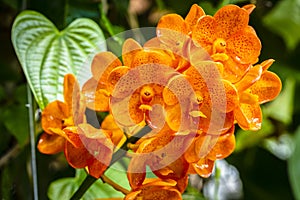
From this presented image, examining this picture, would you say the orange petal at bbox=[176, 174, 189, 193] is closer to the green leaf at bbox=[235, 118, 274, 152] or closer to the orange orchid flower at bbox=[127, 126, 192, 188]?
the orange orchid flower at bbox=[127, 126, 192, 188]

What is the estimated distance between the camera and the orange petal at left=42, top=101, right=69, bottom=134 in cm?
63

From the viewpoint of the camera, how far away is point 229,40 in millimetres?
574

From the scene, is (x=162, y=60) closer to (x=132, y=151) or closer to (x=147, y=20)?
(x=132, y=151)

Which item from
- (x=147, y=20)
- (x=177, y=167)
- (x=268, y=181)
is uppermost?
(x=177, y=167)

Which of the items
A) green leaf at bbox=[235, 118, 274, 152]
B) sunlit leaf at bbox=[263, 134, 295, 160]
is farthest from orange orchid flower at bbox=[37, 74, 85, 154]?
sunlit leaf at bbox=[263, 134, 295, 160]

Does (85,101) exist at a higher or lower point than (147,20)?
higher

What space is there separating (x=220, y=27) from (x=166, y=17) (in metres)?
0.04

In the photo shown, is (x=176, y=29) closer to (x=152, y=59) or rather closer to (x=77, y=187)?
(x=152, y=59)

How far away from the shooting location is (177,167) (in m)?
0.55

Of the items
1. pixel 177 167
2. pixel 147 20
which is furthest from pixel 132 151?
pixel 147 20

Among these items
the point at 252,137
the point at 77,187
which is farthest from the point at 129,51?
the point at 252,137

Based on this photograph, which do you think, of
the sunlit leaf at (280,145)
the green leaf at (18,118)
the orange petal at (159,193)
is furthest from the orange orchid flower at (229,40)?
the sunlit leaf at (280,145)

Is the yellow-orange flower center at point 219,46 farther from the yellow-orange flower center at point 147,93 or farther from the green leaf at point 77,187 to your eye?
the green leaf at point 77,187

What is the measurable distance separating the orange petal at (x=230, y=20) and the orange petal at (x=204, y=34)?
0.01 m
